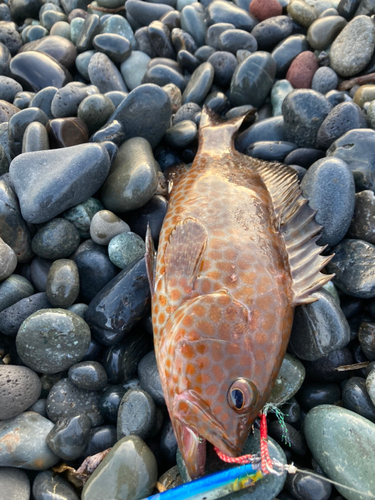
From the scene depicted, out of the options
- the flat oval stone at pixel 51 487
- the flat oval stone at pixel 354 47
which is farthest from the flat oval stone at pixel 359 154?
the flat oval stone at pixel 51 487

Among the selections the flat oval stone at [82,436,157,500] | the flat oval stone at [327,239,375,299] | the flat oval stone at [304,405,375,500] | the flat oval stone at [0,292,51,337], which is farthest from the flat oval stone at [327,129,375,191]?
the flat oval stone at [0,292,51,337]

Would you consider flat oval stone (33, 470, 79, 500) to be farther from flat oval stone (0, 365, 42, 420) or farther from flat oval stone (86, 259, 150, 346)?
flat oval stone (86, 259, 150, 346)

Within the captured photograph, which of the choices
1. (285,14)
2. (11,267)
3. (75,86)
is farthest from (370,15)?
(11,267)

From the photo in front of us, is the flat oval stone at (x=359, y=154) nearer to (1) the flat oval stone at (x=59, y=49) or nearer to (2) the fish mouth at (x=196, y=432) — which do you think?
(2) the fish mouth at (x=196, y=432)

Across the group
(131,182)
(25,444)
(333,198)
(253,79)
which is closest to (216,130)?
(253,79)

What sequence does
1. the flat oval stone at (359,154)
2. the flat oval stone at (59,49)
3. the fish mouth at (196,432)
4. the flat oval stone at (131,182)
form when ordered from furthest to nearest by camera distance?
the flat oval stone at (59,49), the flat oval stone at (359,154), the flat oval stone at (131,182), the fish mouth at (196,432)
